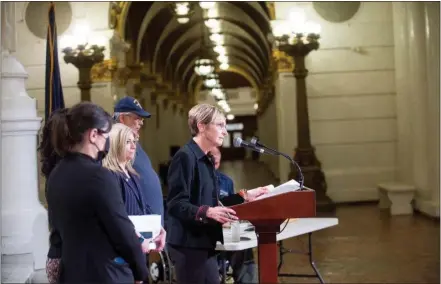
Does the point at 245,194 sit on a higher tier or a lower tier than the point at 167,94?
lower

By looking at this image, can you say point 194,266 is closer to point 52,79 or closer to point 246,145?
point 246,145

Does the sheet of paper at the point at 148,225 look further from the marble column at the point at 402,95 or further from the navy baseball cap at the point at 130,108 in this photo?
the marble column at the point at 402,95

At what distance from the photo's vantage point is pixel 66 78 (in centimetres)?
1200

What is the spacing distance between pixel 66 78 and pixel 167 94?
1212 centimetres

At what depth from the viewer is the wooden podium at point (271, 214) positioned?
9.70ft

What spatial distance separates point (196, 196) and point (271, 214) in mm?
450

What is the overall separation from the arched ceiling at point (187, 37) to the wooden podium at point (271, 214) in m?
10.4

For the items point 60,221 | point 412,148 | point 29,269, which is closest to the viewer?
point 60,221

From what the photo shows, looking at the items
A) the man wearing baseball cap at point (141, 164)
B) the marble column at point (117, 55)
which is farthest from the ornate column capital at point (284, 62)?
the man wearing baseball cap at point (141, 164)

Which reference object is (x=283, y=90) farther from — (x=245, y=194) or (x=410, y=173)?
(x=245, y=194)

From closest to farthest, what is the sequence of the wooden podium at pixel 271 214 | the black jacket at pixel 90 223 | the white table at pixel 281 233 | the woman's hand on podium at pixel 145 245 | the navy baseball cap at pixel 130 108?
the black jacket at pixel 90 223 < the woman's hand on podium at pixel 145 245 < the wooden podium at pixel 271 214 < the navy baseball cap at pixel 130 108 < the white table at pixel 281 233

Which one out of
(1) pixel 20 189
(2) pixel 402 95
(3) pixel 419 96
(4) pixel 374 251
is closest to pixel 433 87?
(3) pixel 419 96

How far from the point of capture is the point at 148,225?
2730 millimetres

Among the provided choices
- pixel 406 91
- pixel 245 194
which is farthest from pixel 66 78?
pixel 245 194
